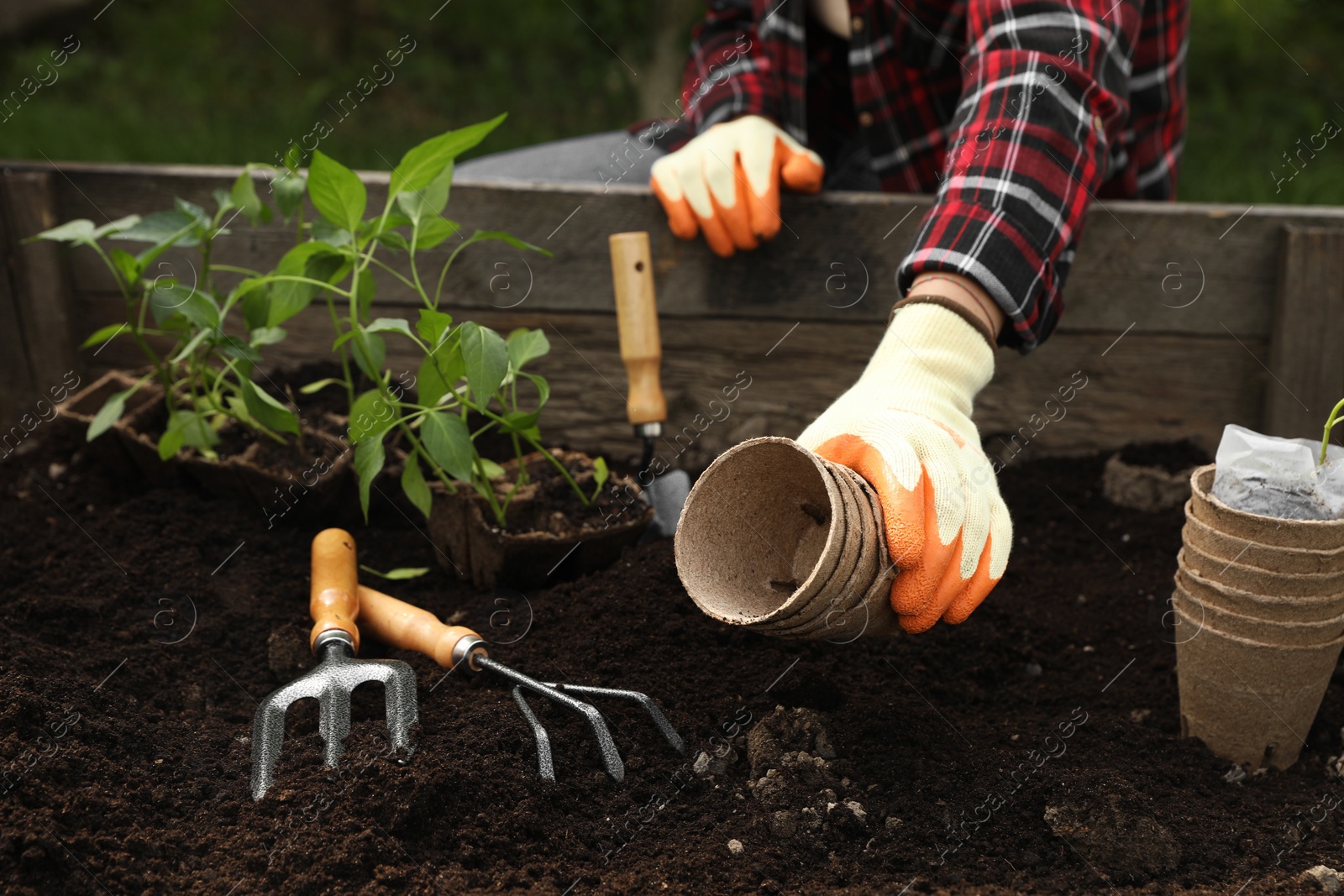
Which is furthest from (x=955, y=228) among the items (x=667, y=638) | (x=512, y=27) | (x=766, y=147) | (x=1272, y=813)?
(x=512, y=27)

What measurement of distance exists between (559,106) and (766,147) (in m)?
3.49

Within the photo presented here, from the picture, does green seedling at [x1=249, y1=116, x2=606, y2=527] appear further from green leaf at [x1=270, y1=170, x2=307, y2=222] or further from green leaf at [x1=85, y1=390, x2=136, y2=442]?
green leaf at [x1=85, y1=390, x2=136, y2=442]

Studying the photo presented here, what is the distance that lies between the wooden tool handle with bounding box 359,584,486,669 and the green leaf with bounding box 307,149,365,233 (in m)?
0.58

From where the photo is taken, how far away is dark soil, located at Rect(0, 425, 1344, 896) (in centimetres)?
119

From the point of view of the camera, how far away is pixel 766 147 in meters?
2.11

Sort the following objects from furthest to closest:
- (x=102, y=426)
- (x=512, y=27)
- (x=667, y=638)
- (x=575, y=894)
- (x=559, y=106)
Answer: (x=512, y=27) < (x=559, y=106) < (x=102, y=426) < (x=667, y=638) < (x=575, y=894)

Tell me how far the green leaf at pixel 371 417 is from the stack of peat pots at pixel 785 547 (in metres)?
0.49

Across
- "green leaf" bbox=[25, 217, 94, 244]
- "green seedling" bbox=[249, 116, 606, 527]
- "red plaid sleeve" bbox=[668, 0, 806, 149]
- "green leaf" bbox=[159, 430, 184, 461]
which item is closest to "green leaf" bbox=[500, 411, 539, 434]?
"green seedling" bbox=[249, 116, 606, 527]

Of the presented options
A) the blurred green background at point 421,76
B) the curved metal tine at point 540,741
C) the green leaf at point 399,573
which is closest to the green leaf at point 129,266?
the green leaf at point 399,573

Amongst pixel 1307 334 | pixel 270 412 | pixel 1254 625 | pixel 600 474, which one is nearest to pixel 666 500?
pixel 600 474

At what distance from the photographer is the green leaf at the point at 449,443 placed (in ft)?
5.07

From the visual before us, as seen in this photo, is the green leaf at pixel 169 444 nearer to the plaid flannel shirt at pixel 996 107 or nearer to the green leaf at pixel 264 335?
the green leaf at pixel 264 335

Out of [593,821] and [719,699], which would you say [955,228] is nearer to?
[719,699]

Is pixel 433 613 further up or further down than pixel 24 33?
further down
